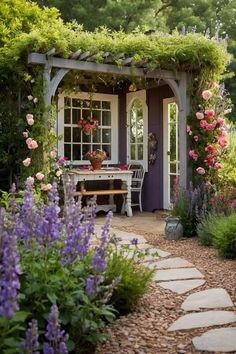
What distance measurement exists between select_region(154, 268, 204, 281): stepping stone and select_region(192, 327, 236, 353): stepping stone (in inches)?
47.1

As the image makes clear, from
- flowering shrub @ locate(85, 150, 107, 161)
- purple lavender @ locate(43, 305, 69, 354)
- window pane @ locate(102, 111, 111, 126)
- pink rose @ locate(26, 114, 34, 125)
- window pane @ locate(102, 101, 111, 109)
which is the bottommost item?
purple lavender @ locate(43, 305, 69, 354)

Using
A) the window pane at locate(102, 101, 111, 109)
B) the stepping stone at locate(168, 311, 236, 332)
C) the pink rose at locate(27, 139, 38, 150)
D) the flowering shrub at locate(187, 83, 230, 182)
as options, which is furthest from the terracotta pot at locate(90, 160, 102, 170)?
the stepping stone at locate(168, 311, 236, 332)

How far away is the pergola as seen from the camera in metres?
6.07

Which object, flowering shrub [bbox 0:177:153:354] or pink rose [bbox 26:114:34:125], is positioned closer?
flowering shrub [bbox 0:177:153:354]

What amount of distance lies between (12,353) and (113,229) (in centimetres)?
490

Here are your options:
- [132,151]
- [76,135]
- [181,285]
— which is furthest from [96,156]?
[181,285]

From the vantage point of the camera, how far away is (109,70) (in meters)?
6.53

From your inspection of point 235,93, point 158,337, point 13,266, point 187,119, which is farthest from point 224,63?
point 235,93

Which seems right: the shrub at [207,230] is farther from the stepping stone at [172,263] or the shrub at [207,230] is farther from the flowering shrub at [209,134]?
the flowering shrub at [209,134]

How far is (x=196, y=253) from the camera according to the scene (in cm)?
491

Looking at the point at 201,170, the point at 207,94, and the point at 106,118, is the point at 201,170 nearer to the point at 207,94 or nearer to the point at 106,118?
the point at 207,94

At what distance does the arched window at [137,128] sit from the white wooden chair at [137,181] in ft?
0.35

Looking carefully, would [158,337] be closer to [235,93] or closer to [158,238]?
[158,238]

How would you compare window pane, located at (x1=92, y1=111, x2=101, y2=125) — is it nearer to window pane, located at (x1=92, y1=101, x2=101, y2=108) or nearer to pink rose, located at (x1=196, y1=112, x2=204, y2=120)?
window pane, located at (x1=92, y1=101, x2=101, y2=108)
